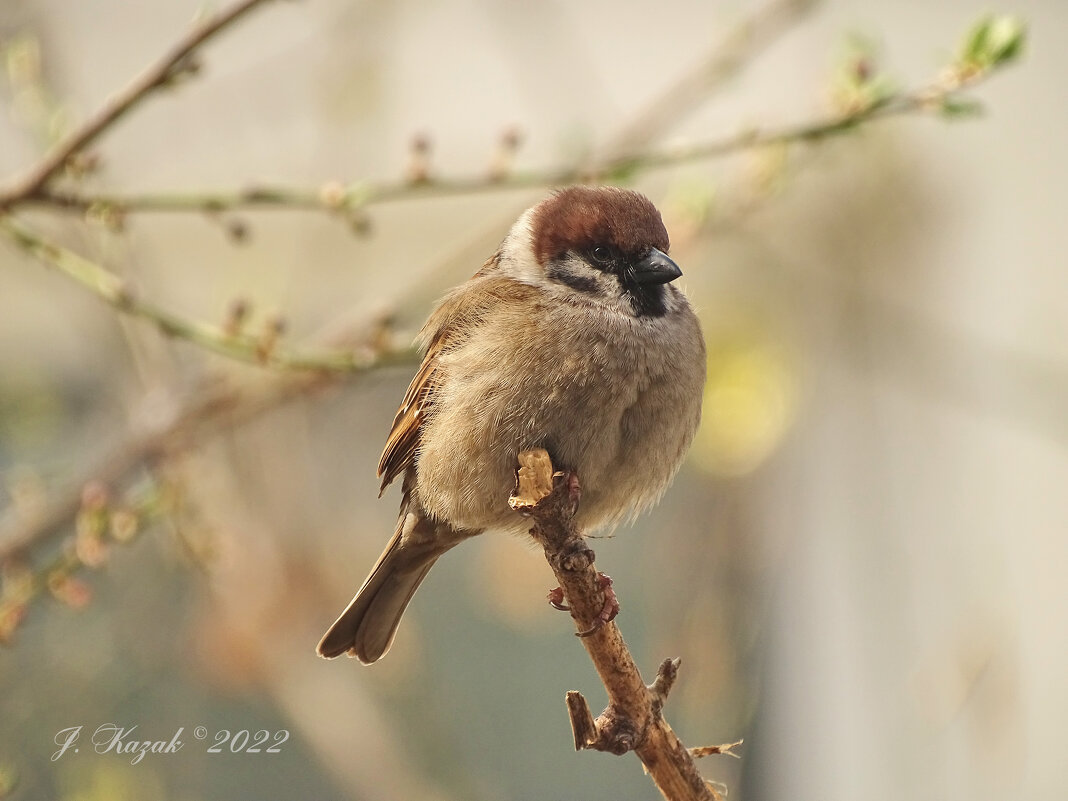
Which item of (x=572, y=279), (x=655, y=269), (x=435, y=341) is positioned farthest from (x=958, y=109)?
(x=435, y=341)

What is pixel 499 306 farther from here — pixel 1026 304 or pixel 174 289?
pixel 1026 304

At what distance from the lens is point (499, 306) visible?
2.47 m

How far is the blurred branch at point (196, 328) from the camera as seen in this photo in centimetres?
222

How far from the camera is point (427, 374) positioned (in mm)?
2617

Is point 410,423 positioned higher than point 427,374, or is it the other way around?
point 427,374

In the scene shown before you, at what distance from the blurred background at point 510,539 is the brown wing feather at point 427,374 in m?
0.66

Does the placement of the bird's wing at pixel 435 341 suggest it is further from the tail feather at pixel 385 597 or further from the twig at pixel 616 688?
the twig at pixel 616 688

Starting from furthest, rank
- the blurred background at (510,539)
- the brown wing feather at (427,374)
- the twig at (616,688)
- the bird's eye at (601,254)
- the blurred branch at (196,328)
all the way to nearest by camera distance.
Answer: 1. the blurred background at (510,539)
2. the brown wing feather at (427,374)
3. the bird's eye at (601,254)
4. the blurred branch at (196,328)
5. the twig at (616,688)

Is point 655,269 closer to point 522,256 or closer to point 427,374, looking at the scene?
point 522,256

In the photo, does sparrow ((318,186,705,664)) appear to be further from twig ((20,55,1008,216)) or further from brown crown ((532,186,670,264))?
twig ((20,55,1008,216))

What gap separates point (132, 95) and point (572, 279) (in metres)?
0.92

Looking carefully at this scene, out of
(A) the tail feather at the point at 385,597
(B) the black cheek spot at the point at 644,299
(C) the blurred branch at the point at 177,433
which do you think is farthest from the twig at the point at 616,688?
(C) the blurred branch at the point at 177,433

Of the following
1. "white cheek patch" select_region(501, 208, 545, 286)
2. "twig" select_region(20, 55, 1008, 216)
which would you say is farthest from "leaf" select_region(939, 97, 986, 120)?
"white cheek patch" select_region(501, 208, 545, 286)

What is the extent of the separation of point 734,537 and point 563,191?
3195 millimetres
